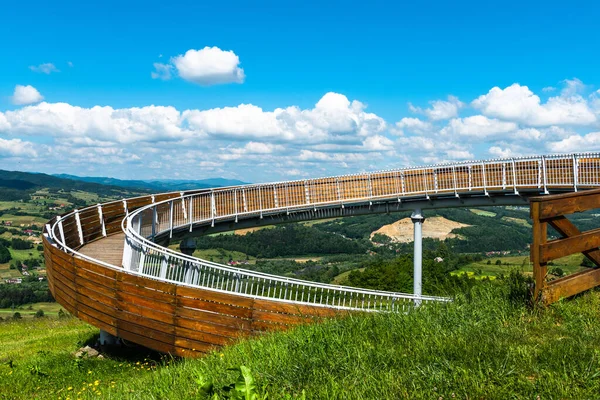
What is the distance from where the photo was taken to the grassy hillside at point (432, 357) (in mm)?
3891

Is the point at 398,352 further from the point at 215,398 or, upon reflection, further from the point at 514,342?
the point at 215,398

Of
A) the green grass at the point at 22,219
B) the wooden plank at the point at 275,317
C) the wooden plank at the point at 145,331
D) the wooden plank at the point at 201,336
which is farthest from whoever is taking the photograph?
the green grass at the point at 22,219

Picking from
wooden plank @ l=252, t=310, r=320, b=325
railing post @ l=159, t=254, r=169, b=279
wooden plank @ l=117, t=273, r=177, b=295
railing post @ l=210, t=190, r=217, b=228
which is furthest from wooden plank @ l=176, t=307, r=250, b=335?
railing post @ l=210, t=190, r=217, b=228

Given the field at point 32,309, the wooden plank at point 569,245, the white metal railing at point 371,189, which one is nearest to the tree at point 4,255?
the field at point 32,309

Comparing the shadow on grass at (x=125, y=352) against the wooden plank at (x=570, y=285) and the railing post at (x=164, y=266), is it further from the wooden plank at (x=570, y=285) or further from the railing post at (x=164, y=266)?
the wooden plank at (x=570, y=285)

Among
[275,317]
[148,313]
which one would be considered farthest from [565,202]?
[148,313]

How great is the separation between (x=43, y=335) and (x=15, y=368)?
6098 millimetres

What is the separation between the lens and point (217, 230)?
2370 cm

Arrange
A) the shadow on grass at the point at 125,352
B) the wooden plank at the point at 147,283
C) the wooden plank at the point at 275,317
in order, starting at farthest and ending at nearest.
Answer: the shadow on grass at the point at 125,352
the wooden plank at the point at 147,283
the wooden plank at the point at 275,317

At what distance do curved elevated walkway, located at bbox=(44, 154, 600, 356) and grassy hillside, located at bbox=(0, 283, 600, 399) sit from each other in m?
0.92

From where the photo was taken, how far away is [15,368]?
32.9ft

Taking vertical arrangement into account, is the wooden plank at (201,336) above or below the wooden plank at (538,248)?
below

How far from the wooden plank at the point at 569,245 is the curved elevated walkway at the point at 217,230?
166cm

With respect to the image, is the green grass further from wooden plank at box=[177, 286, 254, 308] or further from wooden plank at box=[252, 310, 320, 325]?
wooden plank at box=[252, 310, 320, 325]
